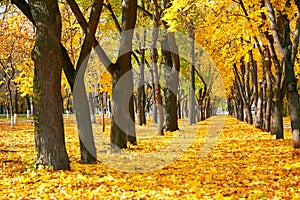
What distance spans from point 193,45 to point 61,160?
75.0ft

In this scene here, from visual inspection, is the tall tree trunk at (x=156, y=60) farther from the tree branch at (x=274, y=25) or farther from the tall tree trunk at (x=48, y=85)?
the tall tree trunk at (x=48, y=85)

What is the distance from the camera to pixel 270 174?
7949 mm

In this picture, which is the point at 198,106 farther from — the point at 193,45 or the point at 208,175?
the point at 208,175

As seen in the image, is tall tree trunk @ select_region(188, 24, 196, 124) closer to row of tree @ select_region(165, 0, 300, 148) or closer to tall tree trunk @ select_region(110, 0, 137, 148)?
row of tree @ select_region(165, 0, 300, 148)

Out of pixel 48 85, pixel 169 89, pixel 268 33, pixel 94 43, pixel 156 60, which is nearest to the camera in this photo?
pixel 48 85

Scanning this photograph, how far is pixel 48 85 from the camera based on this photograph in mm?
8250

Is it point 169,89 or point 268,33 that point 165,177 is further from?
point 169,89

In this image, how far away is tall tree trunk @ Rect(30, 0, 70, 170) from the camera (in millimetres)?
8156

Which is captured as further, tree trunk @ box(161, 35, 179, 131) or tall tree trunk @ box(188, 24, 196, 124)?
tall tree trunk @ box(188, 24, 196, 124)

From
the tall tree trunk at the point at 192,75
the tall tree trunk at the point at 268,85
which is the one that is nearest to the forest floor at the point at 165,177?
the tall tree trunk at the point at 268,85

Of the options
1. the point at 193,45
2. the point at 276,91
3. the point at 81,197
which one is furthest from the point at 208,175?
the point at 193,45

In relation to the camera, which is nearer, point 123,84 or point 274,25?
point 274,25

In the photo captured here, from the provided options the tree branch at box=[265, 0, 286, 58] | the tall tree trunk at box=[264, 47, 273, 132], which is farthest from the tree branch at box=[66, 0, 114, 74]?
the tall tree trunk at box=[264, 47, 273, 132]

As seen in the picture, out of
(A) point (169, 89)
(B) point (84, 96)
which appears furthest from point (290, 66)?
(A) point (169, 89)
